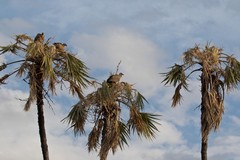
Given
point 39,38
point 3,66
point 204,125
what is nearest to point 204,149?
point 204,125

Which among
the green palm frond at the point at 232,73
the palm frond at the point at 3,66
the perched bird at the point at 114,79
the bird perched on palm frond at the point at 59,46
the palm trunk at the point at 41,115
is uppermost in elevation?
the green palm frond at the point at 232,73

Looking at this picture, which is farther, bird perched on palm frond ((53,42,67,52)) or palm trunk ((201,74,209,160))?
palm trunk ((201,74,209,160))

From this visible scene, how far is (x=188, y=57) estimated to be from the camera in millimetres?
26000

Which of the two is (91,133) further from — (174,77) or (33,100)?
(174,77)

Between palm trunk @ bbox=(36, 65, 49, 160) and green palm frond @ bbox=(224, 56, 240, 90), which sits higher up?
green palm frond @ bbox=(224, 56, 240, 90)

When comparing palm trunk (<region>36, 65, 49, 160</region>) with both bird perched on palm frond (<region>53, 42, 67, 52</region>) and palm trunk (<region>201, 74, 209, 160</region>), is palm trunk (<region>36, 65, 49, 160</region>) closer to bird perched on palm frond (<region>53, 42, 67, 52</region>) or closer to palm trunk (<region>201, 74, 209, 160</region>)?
bird perched on palm frond (<region>53, 42, 67, 52</region>)

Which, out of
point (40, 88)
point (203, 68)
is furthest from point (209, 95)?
point (40, 88)

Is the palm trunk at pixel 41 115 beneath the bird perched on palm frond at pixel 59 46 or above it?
beneath

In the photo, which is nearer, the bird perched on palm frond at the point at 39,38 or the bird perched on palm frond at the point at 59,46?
the bird perched on palm frond at the point at 39,38

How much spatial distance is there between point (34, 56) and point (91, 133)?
3.79 meters

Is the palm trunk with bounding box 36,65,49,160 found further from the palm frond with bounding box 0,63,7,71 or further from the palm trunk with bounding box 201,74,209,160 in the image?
the palm trunk with bounding box 201,74,209,160

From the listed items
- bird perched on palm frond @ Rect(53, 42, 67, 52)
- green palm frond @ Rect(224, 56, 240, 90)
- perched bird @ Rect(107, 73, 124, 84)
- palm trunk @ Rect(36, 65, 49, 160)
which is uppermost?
green palm frond @ Rect(224, 56, 240, 90)

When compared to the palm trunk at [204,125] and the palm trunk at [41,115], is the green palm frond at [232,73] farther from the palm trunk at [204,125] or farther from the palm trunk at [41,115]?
the palm trunk at [41,115]

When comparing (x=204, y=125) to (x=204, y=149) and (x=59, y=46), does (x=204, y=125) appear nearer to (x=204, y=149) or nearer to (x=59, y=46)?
(x=204, y=149)
